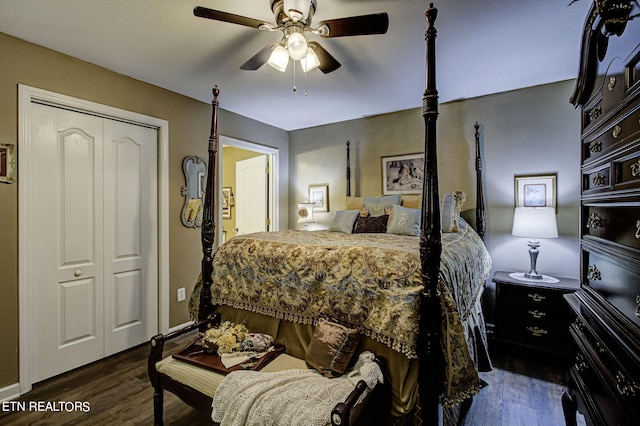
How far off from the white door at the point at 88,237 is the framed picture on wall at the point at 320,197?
7.07 feet

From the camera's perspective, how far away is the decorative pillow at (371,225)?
310cm

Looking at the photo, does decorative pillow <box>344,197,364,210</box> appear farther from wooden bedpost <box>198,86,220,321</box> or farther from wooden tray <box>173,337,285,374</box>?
wooden tray <box>173,337,285,374</box>

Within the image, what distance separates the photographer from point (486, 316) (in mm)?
3178

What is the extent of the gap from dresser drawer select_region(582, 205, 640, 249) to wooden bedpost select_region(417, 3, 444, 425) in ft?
1.95

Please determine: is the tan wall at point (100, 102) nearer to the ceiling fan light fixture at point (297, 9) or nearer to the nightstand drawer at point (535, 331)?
the ceiling fan light fixture at point (297, 9)

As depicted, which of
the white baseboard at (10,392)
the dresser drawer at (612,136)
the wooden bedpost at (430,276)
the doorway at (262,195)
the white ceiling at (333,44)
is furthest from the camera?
the doorway at (262,195)

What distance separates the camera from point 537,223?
2.62 metres

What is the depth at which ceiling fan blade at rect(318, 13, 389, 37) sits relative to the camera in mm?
1569

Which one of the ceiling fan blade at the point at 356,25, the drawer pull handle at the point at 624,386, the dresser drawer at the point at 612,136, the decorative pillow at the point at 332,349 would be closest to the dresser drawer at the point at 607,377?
the drawer pull handle at the point at 624,386

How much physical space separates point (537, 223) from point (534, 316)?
0.81 metres

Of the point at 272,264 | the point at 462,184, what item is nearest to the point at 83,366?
the point at 272,264

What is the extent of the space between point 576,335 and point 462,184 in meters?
2.29

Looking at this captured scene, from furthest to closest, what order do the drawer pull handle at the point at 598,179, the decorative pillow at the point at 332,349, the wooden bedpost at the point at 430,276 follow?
the decorative pillow at the point at 332,349
the wooden bedpost at the point at 430,276
the drawer pull handle at the point at 598,179

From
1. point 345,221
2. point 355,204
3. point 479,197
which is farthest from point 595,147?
point 355,204
